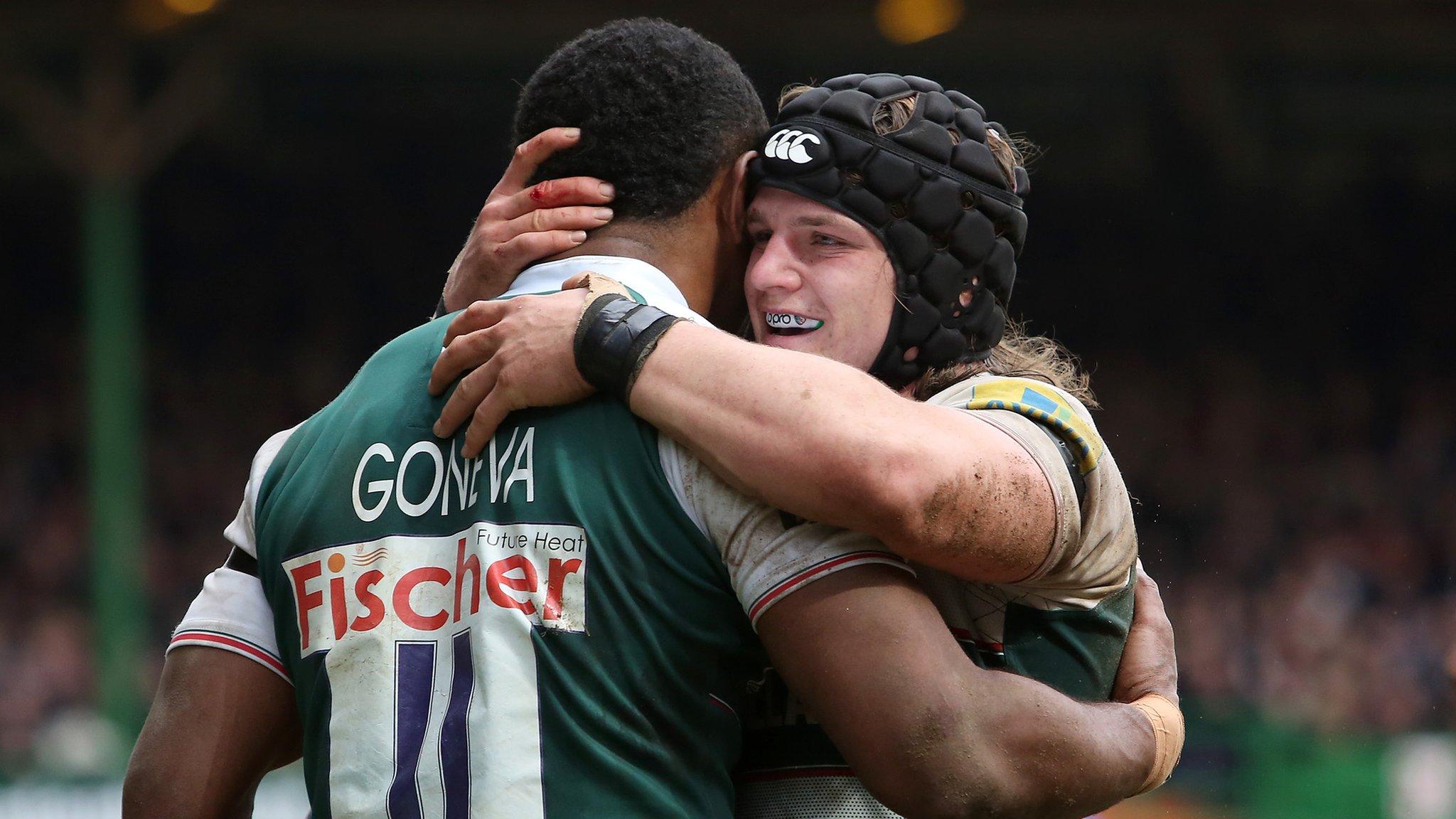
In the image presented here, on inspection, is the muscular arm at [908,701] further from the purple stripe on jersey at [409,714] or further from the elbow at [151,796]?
the elbow at [151,796]

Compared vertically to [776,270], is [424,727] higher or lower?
lower

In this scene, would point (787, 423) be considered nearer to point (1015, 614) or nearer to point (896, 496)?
point (896, 496)

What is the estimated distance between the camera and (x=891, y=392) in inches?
83.4

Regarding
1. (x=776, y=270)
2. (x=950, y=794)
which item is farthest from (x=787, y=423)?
(x=776, y=270)

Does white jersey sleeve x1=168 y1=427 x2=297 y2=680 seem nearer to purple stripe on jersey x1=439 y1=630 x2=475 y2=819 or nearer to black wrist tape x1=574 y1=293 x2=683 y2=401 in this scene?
purple stripe on jersey x1=439 y1=630 x2=475 y2=819

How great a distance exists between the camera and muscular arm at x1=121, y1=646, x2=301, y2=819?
2453 mm

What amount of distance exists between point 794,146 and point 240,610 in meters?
1.14

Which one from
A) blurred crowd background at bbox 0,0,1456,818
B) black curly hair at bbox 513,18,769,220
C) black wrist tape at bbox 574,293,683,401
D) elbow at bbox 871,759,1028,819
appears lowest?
blurred crowd background at bbox 0,0,1456,818

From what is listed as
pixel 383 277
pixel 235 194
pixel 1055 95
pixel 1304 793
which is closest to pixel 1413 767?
pixel 1304 793

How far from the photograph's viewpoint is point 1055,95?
51.0ft

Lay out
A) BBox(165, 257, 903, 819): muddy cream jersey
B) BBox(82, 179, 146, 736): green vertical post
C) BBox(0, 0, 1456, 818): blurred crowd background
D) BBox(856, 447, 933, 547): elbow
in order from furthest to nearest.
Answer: BBox(0, 0, 1456, 818): blurred crowd background < BBox(82, 179, 146, 736): green vertical post < BBox(165, 257, 903, 819): muddy cream jersey < BBox(856, 447, 933, 547): elbow

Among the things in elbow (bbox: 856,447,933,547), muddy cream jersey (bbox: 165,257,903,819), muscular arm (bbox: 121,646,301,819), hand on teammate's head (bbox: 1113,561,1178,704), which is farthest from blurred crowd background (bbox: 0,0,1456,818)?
elbow (bbox: 856,447,933,547)

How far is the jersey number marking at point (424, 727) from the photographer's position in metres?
2.11

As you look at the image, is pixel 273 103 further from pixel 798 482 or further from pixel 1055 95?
pixel 798 482
